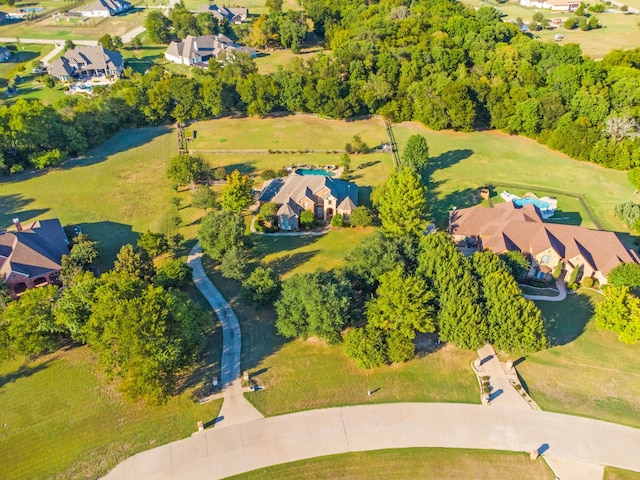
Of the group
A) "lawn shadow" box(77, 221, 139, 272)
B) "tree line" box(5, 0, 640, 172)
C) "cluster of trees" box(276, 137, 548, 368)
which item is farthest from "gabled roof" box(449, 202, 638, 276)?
"lawn shadow" box(77, 221, 139, 272)

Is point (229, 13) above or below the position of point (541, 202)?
above

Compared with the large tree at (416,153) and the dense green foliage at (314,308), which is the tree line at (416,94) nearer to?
the large tree at (416,153)

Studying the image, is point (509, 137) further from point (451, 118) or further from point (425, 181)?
point (425, 181)

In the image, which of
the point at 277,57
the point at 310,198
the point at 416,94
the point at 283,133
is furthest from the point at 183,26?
the point at 310,198

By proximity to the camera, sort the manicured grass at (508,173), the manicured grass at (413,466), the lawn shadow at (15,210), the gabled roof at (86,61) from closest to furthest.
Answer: the manicured grass at (413,466) < the lawn shadow at (15,210) < the manicured grass at (508,173) < the gabled roof at (86,61)

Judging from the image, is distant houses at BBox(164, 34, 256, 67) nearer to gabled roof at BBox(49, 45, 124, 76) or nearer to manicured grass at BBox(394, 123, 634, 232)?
gabled roof at BBox(49, 45, 124, 76)

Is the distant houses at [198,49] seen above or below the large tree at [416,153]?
above

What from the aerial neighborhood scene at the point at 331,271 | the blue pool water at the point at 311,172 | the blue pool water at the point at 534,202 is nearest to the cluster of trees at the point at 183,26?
the aerial neighborhood scene at the point at 331,271

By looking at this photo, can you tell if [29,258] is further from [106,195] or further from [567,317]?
[567,317]
